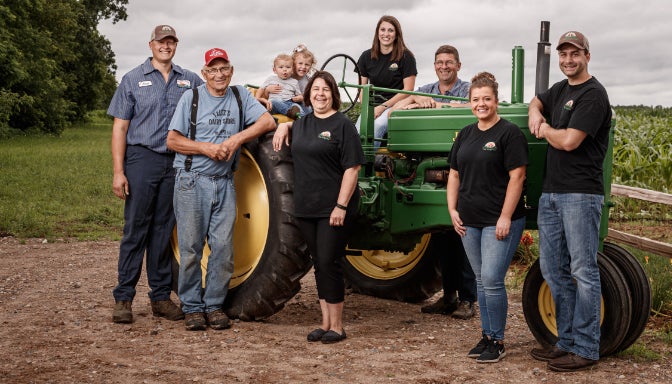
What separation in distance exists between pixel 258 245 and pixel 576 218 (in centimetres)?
254

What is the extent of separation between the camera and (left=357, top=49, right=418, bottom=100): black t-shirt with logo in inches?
293

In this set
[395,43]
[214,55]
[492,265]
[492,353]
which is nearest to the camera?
[492,265]

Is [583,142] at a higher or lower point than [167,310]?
higher

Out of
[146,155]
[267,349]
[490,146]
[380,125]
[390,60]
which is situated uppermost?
[390,60]

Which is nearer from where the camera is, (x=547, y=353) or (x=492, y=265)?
(x=492, y=265)

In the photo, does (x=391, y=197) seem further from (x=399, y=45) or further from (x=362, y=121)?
(x=399, y=45)

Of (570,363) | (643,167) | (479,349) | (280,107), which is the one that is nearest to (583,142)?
(570,363)

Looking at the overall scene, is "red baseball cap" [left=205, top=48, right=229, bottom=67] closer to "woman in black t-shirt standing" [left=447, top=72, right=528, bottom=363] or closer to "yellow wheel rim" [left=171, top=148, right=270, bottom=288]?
"yellow wheel rim" [left=171, top=148, right=270, bottom=288]

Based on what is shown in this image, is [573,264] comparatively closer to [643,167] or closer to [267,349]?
[267,349]

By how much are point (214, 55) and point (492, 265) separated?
2367mm

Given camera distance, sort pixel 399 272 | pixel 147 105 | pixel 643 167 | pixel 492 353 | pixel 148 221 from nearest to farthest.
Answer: pixel 492 353 < pixel 147 105 < pixel 148 221 < pixel 399 272 < pixel 643 167

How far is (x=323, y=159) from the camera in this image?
584 cm

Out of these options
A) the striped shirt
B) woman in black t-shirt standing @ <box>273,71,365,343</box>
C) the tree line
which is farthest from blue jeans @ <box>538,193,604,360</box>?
the tree line

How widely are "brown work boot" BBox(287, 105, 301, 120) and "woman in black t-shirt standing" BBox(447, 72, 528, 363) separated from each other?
6.51ft
